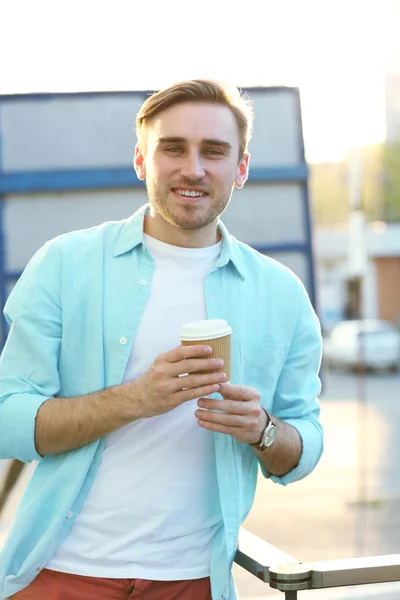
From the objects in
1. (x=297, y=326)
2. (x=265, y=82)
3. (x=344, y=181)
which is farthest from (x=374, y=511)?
(x=344, y=181)

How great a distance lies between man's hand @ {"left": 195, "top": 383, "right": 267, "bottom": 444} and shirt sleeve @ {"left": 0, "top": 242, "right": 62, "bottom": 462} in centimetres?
34

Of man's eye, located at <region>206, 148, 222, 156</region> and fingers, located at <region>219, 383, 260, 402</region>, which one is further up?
man's eye, located at <region>206, 148, 222, 156</region>

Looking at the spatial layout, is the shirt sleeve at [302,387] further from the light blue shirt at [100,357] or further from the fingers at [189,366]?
the fingers at [189,366]

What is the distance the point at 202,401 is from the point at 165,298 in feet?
1.03

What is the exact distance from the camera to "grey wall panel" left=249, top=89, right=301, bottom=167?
4.06 m

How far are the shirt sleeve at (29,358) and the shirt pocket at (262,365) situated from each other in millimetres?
434

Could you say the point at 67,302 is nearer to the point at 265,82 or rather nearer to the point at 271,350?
the point at 271,350

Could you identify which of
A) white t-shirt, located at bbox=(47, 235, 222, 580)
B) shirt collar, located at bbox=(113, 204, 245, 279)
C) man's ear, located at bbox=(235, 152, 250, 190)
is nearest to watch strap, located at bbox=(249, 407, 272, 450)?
white t-shirt, located at bbox=(47, 235, 222, 580)

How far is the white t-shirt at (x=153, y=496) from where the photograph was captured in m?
1.91

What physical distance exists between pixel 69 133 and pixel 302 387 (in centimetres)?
232

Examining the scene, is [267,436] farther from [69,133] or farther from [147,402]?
[69,133]

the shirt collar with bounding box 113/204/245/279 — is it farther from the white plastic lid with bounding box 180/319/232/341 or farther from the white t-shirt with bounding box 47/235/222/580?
the white plastic lid with bounding box 180/319/232/341

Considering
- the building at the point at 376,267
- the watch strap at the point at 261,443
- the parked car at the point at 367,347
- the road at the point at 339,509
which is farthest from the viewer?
the building at the point at 376,267

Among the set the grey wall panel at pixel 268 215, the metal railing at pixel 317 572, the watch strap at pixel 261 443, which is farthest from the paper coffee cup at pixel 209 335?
the grey wall panel at pixel 268 215
